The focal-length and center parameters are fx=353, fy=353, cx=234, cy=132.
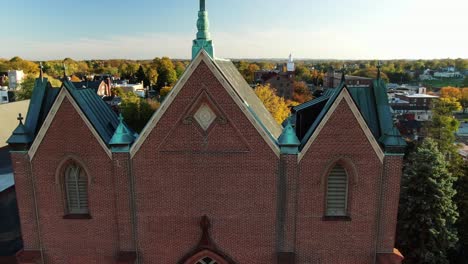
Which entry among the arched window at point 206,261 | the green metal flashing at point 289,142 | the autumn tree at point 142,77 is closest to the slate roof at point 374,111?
the green metal flashing at point 289,142

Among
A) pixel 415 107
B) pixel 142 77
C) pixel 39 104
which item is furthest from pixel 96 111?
pixel 142 77

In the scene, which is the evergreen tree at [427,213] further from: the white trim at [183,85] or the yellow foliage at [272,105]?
the white trim at [183,85]

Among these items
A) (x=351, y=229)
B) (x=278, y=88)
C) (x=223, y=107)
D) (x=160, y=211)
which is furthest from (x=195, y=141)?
(x=278, y=88)

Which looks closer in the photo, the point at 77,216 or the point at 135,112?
the point at 77,216

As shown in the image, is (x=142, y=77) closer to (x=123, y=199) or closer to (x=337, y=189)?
(x=123, y=199)

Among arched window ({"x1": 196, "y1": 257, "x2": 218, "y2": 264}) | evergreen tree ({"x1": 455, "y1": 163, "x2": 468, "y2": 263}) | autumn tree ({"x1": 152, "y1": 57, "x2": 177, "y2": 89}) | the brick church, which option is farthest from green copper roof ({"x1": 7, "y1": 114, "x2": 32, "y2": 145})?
autumn tree ({"x1": 152, "y1": 57, "x2": 177, "y2": 89})
